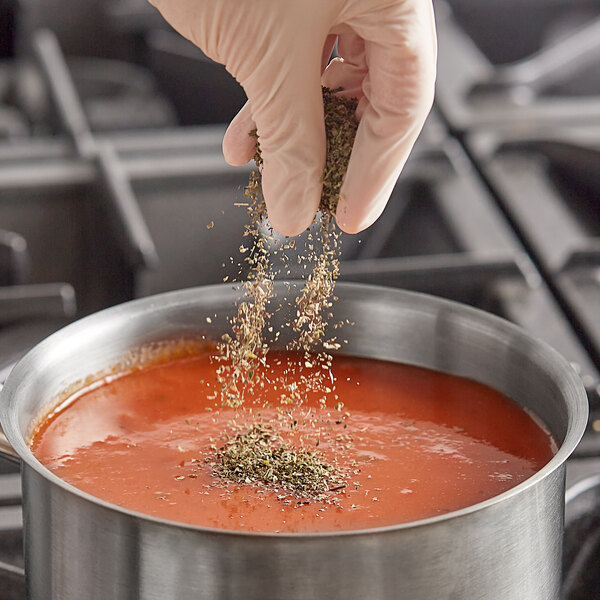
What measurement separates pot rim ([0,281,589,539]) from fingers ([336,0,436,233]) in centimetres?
19

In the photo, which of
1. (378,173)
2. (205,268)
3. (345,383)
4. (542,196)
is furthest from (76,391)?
(542,196)

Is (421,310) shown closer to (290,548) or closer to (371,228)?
(290,548)

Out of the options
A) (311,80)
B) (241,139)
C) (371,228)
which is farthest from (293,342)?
(371,228)

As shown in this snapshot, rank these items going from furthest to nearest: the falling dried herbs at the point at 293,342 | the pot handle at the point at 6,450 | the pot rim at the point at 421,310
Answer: the falling dried herbs at the point at 293,342, the pot handle at the point at 6,450, the pot rim at the point at 421,310

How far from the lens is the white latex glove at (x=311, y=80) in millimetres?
763

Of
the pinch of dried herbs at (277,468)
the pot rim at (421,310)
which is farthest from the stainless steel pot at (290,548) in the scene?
the pinch of dried herbs at (277,468)

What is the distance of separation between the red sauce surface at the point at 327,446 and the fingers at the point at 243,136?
26cm

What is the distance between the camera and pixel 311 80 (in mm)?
788

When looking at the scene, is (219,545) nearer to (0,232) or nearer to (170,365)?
(170,365)

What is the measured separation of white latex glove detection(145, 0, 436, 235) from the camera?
2.50ft

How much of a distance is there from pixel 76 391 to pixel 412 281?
1.90 feet

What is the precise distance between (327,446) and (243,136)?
0.97 ft

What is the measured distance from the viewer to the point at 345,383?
1.07 m

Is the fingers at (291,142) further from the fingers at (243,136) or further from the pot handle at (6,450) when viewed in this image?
the pot handle at (6,450)
